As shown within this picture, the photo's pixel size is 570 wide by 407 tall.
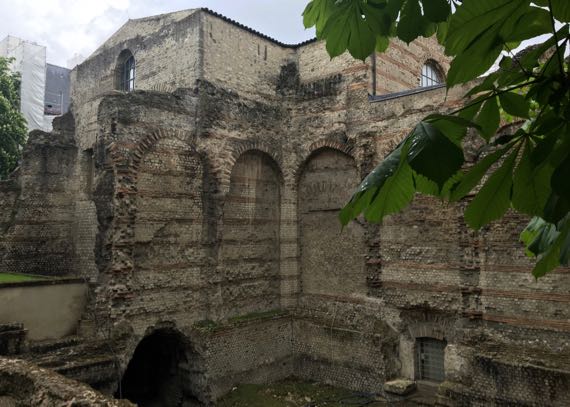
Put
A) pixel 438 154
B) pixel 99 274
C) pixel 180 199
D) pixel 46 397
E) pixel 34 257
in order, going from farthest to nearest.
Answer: pixel 34 257
pixel 180 199
pixel 99 274
pixel 46 397
pixel 438 154

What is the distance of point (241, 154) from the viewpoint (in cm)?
1486

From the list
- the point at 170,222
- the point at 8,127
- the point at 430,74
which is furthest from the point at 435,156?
the point at 8,127

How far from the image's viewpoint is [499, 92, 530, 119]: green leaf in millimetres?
1636

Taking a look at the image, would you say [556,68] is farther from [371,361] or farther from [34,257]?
[34,257]

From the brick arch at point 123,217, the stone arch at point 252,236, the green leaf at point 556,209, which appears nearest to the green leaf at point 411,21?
the green leaf at point 556,209

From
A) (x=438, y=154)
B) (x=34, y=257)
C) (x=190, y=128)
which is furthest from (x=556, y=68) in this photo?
(x=34, y=257)

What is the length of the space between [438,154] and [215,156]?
42.7ft

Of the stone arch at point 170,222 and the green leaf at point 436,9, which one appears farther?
the stone arch at point 170,222

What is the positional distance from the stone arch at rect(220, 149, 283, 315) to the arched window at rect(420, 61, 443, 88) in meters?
7.79

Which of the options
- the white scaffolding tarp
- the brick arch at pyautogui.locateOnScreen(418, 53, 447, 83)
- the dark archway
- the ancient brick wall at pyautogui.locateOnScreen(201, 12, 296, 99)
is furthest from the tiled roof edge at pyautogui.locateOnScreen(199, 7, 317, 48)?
the white scaffolding tarp

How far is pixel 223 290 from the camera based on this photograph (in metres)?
14.2

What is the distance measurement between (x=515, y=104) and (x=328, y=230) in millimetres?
13670

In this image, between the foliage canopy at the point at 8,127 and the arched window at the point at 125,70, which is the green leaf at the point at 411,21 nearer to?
the arched window at the point at 125,70

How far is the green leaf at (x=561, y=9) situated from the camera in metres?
1.43
